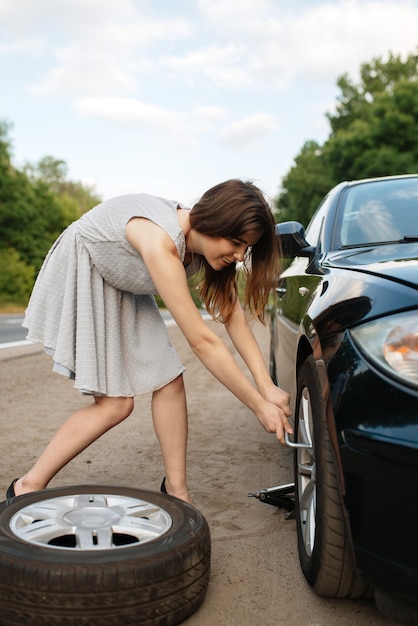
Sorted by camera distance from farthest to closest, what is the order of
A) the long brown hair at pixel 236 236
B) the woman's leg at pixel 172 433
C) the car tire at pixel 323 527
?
the woman's leg at pixel 172 433 < the long brown hair at pixel 236 236 < the car tire at pixel 323 527

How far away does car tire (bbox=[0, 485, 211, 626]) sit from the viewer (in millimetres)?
1736

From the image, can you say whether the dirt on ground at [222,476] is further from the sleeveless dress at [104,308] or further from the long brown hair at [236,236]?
the long brown hair at [236,236]

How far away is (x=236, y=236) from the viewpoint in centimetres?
240

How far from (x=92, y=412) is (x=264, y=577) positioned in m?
0.90

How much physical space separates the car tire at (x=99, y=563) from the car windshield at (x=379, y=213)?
4.61ft

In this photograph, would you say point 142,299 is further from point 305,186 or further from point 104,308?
point 305,186

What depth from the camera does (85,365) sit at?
2617mm

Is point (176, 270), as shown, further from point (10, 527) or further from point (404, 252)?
point (10, 527)

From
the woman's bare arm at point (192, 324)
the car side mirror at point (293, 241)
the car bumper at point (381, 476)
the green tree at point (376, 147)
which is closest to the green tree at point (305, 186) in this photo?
the green tree at point (376, 147)

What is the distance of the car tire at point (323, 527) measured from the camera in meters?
1.87

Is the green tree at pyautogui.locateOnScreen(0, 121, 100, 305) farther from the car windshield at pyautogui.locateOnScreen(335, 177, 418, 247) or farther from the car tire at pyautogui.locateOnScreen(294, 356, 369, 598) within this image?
the car tire at pyautogui.locateOnScreen(294, 356, 369, 598)

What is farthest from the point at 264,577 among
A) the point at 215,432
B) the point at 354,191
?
the point at 215,432

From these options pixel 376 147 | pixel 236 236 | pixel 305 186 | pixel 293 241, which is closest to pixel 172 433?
pixel 236 236

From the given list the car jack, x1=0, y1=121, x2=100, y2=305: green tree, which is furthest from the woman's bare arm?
x1=0, y1=121, x2=100, y2=305: green tree
